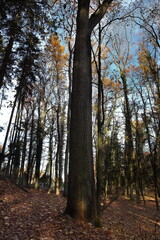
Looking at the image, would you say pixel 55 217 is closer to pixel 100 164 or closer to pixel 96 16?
pixel 100 164

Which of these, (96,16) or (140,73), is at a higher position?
(140,73)

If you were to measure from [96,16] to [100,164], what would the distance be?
4445 millimetres

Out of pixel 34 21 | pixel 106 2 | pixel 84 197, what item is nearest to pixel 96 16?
pixel 106 2

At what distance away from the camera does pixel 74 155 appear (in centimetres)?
370

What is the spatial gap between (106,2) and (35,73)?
7512 millimetres

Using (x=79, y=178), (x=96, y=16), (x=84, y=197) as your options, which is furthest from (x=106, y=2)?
(x=84, y=197)

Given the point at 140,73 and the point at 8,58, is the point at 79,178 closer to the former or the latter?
the point at 8,58

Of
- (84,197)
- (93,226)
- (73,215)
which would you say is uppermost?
(84,197)

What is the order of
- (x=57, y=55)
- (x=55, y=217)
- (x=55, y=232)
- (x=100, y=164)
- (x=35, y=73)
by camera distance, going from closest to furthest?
1. (x=55, y=232)
2. (x=55, y=217)
3. (x=100, y=164)
4. (x=35, y=73)
5. (x=57, y=55)

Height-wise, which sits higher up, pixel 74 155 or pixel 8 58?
pixel 8 58

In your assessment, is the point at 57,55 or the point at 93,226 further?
the point at 57,55

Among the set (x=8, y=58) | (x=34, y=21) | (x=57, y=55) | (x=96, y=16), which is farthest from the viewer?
(x=57, y=55)

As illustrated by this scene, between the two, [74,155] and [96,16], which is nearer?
[74,155]

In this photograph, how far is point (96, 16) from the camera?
485 cm
